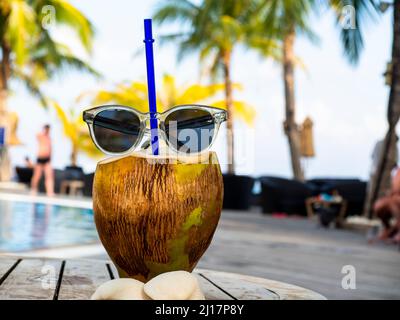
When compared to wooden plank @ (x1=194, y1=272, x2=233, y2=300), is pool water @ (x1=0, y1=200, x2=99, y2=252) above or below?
below

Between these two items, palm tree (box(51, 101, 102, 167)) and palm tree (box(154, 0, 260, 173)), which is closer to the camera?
palm tree (box(154, 0, 260, 173))

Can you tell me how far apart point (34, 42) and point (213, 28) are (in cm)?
549

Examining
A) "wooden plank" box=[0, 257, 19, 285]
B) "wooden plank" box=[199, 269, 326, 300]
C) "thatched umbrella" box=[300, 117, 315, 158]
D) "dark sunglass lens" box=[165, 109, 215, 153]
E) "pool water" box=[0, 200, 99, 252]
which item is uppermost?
"thatched umbrella" box=[300, 117, 315, 158]

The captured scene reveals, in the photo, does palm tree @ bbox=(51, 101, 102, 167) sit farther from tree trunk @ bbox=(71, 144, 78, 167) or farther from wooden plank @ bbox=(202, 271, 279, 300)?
wooden plank @ bbox=(202, 271, 279, 300)

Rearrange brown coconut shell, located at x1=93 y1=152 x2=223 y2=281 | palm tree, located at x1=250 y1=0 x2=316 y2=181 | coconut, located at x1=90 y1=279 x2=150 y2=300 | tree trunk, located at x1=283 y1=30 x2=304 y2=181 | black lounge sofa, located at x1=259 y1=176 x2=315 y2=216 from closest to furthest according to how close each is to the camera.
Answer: coconut, located at x1=90 y1=279 x2=150 y2=300
brown coconut shell, located at x1=93 y1=152 x2=223 y2=281
black lounge sofa, located at x1=259 y1=176 x2=315 y2=216
palm tree, located at x1=250 y1=0 x2=316 y2=181
tree trunk, located at x1=283 y1=30 x2=304 y2=181

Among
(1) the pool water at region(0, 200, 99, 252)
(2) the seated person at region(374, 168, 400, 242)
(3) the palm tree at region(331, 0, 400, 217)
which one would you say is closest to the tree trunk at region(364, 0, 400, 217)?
(3) the palm tree at region(331, 0, 400, 217)

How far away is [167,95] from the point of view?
78.1ft

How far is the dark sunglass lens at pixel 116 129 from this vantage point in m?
1.06

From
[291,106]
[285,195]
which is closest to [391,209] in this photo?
[285,195]

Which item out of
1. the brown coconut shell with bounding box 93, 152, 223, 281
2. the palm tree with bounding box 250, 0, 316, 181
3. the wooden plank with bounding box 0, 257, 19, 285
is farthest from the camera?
the palm tree with bounding box 250, 0, 316, 181

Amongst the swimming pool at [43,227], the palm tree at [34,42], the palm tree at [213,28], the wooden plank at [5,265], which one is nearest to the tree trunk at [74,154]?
the palm tree at [34,42]

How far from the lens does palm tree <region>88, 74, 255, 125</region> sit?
2161 centimetres

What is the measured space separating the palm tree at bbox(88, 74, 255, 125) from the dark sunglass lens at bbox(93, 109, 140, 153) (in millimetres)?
20356
